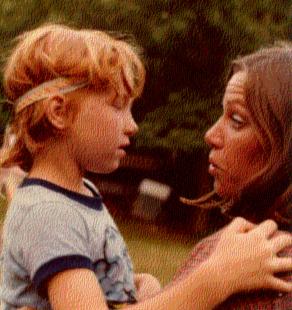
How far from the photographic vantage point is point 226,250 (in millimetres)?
406

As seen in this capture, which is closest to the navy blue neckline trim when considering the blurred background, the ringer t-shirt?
the ringer t-shirt

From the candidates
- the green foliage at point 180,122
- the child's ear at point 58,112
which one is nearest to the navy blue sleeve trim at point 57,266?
the child's ear at point 58,112

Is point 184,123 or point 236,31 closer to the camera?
point 236,31

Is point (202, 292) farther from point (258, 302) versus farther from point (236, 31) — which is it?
point (236, 31)

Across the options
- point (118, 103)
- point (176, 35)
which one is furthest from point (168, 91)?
point (118, 103)

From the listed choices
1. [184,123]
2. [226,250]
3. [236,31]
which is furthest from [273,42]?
[226,250]

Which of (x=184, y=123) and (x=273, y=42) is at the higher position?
(x=273, y=42)

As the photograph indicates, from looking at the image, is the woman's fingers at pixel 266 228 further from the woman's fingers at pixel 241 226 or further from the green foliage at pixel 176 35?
the green foliage at pixel 176 35

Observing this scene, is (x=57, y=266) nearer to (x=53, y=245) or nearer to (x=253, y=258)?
(x=53, y=245)

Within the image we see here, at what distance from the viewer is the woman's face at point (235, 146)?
17.2 inches

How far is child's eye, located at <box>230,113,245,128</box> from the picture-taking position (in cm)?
44

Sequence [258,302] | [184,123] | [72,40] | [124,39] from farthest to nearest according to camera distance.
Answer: [184,123]
[124,39]
[72,40]
[258,302]

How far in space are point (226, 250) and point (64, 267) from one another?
10 cm

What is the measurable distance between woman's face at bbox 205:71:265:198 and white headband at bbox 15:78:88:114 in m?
0.10
